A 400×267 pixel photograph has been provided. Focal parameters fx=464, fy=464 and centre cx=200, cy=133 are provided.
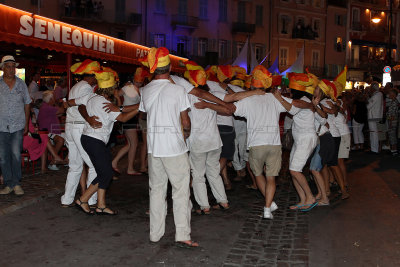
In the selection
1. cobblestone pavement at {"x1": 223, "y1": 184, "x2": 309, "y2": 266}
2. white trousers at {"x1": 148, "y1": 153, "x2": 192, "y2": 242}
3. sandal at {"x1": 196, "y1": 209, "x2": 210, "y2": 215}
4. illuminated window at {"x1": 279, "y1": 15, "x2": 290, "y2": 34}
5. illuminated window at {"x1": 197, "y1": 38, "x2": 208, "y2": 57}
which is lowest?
cobblestone pavement at {"x1": 223, "y1": 184, "x2": 309, "y2": 266}

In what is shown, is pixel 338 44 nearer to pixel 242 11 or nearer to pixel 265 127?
pixel 242 11

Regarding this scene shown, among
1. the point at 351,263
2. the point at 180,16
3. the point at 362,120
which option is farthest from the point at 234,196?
the point at 180,16

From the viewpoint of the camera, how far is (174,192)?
5016 millimetres

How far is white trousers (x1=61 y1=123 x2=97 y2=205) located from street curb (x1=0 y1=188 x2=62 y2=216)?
556 millimetres

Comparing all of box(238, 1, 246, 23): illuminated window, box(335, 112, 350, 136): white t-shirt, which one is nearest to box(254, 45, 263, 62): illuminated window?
box(238, 1, 246, 23): illuminated window

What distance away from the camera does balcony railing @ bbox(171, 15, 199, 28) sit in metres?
36.8

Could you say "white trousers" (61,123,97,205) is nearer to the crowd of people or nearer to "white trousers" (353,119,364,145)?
the crowd of people

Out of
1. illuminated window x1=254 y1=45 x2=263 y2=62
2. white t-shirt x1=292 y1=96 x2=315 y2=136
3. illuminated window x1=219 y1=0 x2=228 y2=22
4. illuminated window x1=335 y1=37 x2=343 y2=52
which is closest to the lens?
white t-shirt x1=292 y1=96 x2=315 y2=136

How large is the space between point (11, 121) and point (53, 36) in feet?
9.69

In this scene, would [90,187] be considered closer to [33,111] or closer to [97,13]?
[33,111]

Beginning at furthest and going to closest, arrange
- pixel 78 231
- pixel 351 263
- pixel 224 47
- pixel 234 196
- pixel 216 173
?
pixel 224 47
pixel 234 196
pixel 216 173
pixel 78 231
pixel 351 263

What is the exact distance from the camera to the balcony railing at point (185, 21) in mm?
36750

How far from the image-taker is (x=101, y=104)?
580 cm

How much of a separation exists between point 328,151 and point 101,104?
3.49 metres
